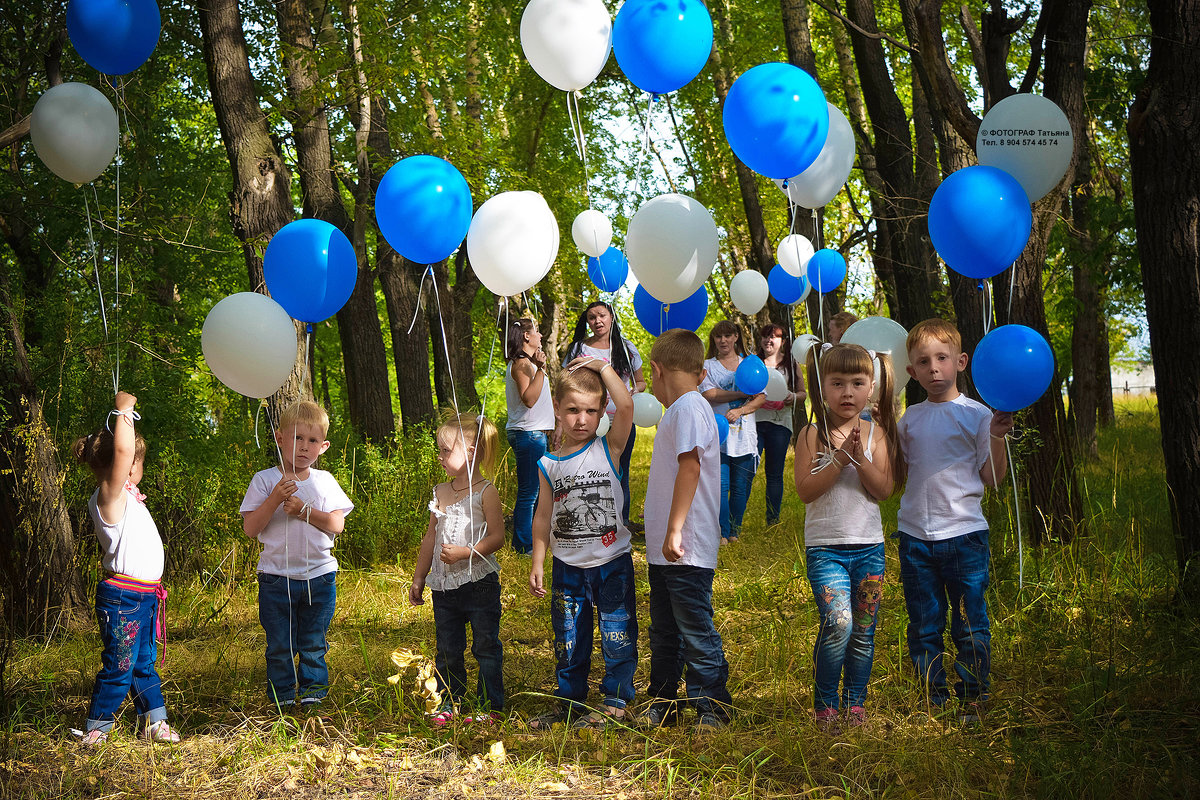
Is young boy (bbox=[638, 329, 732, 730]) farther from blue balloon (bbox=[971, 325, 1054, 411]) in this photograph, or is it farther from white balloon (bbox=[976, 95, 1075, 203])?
white balloon (bbox=[976, 95, 1075, 203])

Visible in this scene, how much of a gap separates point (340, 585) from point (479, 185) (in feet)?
15.0

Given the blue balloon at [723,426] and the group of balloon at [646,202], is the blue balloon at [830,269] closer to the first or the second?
the blue balloon at [723,426]

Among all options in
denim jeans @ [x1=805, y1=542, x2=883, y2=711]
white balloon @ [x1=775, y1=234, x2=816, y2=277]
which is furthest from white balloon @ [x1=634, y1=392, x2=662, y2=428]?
denim jeans @ [x1=805, y1=542, x2=883, y2=711]

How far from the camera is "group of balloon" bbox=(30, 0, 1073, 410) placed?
3811mm

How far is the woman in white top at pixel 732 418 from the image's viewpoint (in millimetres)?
7098

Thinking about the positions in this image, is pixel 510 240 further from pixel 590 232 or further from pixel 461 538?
pixel 590 232

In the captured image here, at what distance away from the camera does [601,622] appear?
12.7 ft

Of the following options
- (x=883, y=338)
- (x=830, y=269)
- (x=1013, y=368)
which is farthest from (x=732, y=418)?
(x=1013, y=368)

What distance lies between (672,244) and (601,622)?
5.32 ft

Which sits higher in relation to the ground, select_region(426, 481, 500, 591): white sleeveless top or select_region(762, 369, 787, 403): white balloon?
select_region(762, 369, 787, 403): white balloon

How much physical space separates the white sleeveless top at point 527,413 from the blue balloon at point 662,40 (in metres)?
3.14

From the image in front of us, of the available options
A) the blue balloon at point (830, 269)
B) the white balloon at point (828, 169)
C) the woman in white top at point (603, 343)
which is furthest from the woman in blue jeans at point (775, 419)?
the white balloon at point (828, 169)

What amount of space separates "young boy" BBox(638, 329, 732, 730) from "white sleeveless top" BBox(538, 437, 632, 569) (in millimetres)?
156

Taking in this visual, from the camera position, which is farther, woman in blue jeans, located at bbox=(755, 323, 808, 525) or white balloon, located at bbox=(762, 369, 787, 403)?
woman in blue jeans, located at bbox=(755, 323, 808, 525)
